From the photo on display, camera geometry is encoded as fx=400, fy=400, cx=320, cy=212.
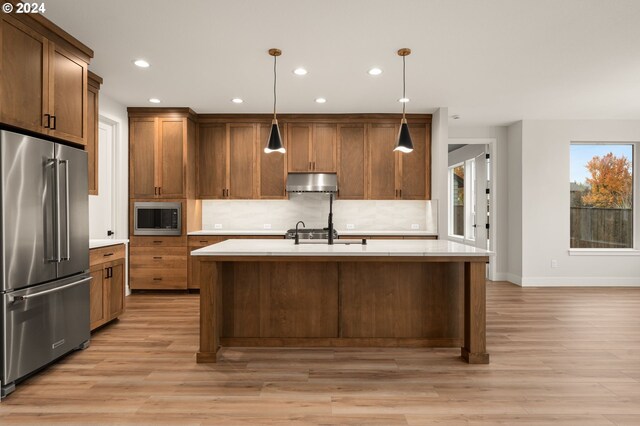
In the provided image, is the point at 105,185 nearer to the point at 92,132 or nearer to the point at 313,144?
the point at 92,132

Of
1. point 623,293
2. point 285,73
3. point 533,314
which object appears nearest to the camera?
point 285,73

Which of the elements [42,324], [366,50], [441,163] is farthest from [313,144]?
[42,324]

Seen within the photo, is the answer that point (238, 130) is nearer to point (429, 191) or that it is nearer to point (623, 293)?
point (429, 191)

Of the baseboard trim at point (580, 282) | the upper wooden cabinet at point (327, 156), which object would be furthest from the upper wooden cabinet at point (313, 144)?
the baseboard trim at point (580, 282)

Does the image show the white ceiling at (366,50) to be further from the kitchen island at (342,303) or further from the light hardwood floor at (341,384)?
the light hardwood floor at (341,384)

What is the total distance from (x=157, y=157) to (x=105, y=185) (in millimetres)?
794

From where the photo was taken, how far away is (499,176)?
6910 mm

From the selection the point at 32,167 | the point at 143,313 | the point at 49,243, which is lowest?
the point at 143,313

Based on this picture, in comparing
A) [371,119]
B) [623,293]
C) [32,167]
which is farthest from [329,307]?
[623,293]

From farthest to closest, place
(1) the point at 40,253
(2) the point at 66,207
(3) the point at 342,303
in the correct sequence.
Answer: (3) the point at 342,303 → (2) the point at 66,207 → (1) the point at 40,253

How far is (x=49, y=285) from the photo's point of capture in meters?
2.93

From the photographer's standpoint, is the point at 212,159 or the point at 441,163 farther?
the point at 212,159

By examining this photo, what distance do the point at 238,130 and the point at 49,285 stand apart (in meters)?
3.78

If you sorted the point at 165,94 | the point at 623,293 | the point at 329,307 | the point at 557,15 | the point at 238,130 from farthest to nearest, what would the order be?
the point at 238,130, the point at 623,293, the point at 165,94, the point at 329,307, the point at 557,15
